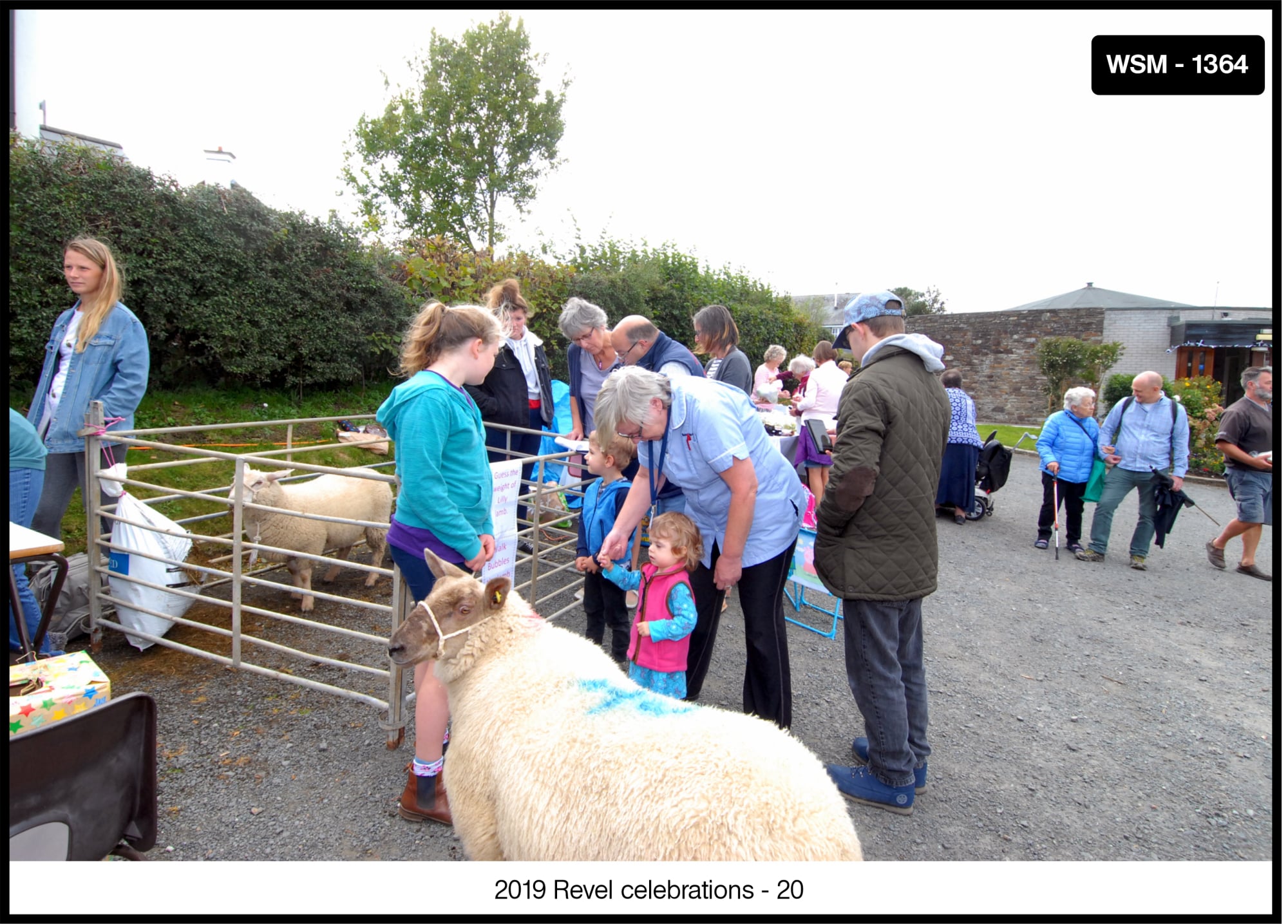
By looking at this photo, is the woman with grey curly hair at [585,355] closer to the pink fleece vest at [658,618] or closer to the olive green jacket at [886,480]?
the pink fleece vest at [658,618]

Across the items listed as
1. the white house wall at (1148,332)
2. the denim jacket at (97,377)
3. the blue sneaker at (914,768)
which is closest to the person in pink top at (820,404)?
the blue sneaker at (914,768)

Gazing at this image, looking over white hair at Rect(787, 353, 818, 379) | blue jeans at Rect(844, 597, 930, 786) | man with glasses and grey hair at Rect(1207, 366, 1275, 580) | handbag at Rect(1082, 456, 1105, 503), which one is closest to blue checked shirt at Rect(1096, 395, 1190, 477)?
handbag at Rect(1082, 456, 1105, 503)

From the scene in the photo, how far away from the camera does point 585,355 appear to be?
5633 millimetres

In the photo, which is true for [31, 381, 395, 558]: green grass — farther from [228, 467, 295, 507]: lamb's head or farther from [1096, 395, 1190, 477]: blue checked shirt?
[1096, 395, 1190, 477]: blue checked shirt

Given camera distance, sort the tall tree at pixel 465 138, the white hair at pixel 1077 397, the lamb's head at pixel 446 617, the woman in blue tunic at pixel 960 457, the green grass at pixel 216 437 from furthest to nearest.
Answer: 1. the tall tree at pixel 465 138
2. the woman in blue tunic at pixel 960 457
3. the white hair at pixel 1077 397
4. the green grass at pixel 216 437
5. the lamb's head at pixel 446 617

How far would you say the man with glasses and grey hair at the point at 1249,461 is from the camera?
23.8ft

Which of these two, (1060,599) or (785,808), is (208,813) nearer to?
(785,808)

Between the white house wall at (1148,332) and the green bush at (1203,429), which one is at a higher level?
the white house wall at (1148,332)

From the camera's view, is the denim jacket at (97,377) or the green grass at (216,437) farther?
the green grass at (216,437)

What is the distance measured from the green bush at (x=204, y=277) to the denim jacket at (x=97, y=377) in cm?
261

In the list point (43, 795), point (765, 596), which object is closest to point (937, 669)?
point (765, 596)

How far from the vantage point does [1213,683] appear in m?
A: 4.72

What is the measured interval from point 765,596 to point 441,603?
1.50 m

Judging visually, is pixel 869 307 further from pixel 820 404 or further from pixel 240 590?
pixel 820 404
